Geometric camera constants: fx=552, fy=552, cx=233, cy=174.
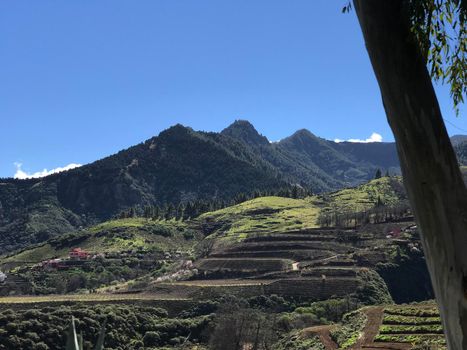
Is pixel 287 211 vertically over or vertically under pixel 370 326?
over

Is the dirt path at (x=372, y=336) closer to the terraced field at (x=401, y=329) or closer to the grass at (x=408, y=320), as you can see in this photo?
the terraced field at (x=401, y=329)

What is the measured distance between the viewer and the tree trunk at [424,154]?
3650 millimetres

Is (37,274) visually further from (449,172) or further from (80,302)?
(449,172)

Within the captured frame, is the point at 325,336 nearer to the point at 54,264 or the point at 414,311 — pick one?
Result: the point at 414,311

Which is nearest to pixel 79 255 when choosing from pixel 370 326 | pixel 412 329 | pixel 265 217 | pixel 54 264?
pixel 54 264

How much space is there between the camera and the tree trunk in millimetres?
3650

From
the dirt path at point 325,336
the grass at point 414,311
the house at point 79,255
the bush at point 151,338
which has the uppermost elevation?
the house at point 79,255

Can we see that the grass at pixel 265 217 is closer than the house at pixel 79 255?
No

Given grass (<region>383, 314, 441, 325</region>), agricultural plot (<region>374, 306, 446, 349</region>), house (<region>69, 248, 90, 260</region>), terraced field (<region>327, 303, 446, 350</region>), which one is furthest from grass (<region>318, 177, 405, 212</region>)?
grass (<region>383, 314, 441, 325</region>)

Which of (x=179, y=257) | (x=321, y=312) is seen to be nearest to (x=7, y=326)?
(x=321, y=312)

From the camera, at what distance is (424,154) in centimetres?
382

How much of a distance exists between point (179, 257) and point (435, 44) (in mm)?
108105

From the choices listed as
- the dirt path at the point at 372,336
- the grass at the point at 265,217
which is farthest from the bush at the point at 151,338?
the grass at the point at 265,217

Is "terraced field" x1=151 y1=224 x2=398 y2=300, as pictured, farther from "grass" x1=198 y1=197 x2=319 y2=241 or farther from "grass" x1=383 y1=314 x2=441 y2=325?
"grass" x1=383 y1=314 x2=441 y2=325
